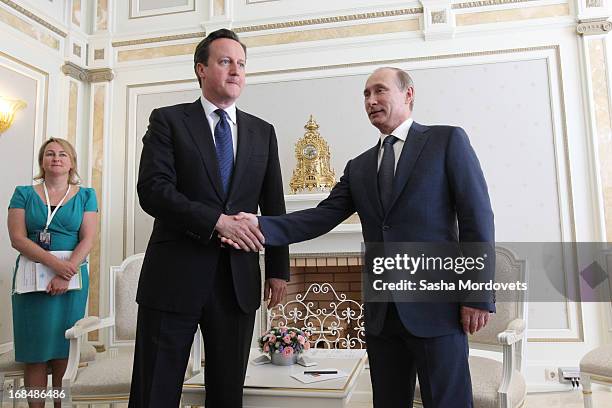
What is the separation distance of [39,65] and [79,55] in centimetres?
49

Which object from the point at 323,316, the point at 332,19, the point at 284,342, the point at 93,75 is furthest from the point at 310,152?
the point at 93,75

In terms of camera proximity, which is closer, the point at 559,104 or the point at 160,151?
Result: the point at 160,151

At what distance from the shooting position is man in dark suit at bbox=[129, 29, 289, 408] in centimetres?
147

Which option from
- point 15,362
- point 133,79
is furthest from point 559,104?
point 15,362

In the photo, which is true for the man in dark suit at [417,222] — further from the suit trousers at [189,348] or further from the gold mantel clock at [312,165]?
the gold mantel clock at [312,165]

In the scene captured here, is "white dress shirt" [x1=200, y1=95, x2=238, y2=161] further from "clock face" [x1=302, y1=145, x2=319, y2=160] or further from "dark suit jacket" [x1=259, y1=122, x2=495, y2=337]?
"clock face" [x1=302, y1=145, x2=319, y2=160]

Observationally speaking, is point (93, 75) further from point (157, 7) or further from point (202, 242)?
point (202, 242)

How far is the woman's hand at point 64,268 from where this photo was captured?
265 centimetres

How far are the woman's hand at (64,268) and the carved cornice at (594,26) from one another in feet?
12.0

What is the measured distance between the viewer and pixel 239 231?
1511 millimetres

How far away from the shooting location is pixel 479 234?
4.70ft

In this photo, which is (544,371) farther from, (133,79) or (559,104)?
(133,79)

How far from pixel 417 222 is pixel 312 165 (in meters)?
2.35

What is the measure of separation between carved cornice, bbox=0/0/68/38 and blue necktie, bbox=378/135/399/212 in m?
3.30
